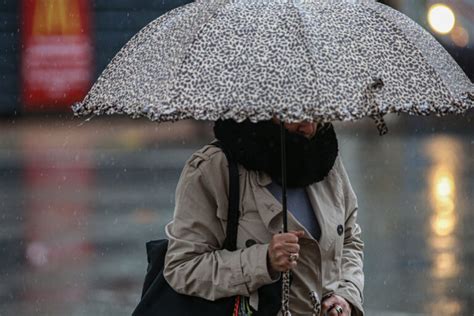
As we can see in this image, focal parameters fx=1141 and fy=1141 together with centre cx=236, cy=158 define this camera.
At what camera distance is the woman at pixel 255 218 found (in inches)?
131

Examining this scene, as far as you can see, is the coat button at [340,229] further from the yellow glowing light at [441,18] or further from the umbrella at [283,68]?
the yellow glowing light at [441,18]

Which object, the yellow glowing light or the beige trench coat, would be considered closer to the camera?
the beige trench coat

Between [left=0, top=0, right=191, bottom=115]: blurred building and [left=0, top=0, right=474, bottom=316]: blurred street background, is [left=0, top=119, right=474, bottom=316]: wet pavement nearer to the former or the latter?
[left=0, top=0, right=474, bottom=316]: blurred street background

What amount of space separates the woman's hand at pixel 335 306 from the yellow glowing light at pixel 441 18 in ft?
47.5

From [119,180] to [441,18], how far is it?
6.68 metres

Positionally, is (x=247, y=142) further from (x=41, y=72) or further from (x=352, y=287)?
(x=41, y=72)

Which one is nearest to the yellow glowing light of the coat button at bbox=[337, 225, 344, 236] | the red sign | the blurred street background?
the blurred street background

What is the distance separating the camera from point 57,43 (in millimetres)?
19828

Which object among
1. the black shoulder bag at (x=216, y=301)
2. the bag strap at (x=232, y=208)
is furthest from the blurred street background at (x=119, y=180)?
the bag strap at (x=232, y=208)

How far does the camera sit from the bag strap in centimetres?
337

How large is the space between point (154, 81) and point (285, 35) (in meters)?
0.39

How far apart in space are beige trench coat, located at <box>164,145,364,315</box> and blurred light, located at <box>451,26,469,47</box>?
46.1 ft

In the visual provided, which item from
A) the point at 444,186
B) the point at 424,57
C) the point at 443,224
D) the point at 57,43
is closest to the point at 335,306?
the point at 424,57

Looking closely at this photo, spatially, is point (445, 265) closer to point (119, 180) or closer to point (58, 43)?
point (119, 180)
